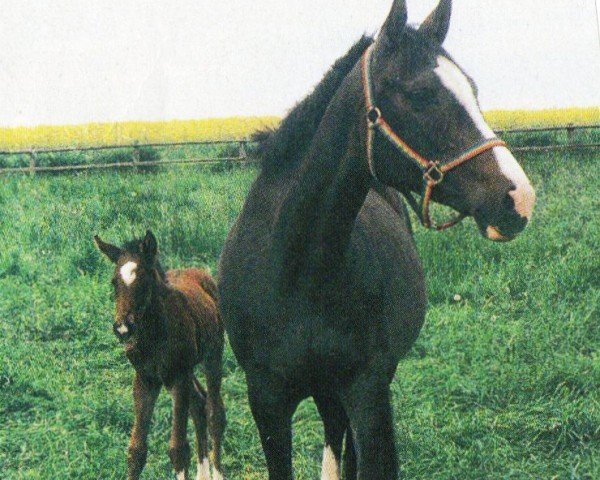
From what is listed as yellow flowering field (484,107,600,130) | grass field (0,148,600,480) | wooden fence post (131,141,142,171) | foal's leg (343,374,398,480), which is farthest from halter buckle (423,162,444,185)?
wooden fence post (131,141,142,171)

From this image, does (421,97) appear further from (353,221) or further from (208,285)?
(208,285)

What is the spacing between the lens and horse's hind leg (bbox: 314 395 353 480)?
3609mm

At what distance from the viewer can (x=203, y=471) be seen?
451cm

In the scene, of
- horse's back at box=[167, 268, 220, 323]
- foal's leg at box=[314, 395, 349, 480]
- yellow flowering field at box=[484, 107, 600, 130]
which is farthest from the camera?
yellow flowering field at box=[484, 107, 600, 130]

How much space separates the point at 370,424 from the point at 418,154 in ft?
3.56

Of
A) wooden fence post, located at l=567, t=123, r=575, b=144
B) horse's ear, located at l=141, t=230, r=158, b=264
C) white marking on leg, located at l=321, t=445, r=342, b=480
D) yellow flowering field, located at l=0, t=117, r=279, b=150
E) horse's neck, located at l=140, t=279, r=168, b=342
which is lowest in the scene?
white marking on leg, located at l=321, t=445, r=342, b=480

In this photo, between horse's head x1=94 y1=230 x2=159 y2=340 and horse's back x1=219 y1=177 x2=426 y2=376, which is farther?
horse's head x1=94 y1=230 x2=159 y2=340

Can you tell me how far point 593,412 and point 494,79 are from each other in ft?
8.41

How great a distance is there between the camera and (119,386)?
5.35 meters

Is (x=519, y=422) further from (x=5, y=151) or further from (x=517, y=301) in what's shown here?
(x=5, y=151)

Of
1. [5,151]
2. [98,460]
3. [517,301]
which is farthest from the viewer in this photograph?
[5,151]

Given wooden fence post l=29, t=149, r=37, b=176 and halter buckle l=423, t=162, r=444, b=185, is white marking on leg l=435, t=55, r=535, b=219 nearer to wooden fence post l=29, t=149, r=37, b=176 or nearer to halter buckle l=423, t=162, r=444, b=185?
halter buckle l=423, t=162, r=444, b=185

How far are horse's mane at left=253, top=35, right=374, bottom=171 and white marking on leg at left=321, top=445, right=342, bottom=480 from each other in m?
1.67

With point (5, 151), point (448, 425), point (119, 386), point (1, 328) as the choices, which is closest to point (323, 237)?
point (448, 425)
